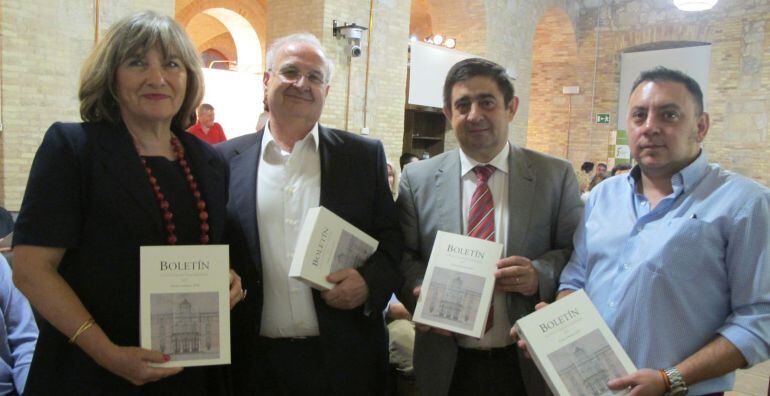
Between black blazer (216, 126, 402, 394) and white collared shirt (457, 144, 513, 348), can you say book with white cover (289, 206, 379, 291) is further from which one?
white collared shirt (457, 144, 513, 348)

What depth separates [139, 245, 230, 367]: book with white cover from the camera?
1529 millimetres

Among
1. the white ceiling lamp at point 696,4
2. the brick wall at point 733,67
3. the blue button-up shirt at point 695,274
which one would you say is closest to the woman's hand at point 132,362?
the blue button-up shirt at point 695,274

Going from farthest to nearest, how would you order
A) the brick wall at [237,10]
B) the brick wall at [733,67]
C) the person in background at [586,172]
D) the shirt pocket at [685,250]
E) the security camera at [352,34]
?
the brick wall at [237,10], the person in background at [586,172], the brick wall at [733,67], the security camera at [352,34], the shirt pocket at [685,250]

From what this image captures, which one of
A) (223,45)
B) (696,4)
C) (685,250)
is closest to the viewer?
(685,250)

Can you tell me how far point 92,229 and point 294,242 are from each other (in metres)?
0.74

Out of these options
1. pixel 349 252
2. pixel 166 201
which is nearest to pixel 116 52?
pixel 166 201

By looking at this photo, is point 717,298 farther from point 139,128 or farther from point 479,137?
point 139,128

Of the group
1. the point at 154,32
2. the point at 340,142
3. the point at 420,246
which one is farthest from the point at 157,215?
the point at 420,246

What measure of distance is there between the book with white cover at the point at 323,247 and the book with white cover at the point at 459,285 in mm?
290

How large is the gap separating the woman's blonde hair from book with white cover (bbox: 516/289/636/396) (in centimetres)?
137

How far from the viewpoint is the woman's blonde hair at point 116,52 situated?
5.27 feet

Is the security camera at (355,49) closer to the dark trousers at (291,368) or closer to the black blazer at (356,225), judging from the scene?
the black blazer at (356,225)

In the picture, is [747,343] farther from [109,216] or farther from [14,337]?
[14,337]

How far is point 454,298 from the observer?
2.04m
